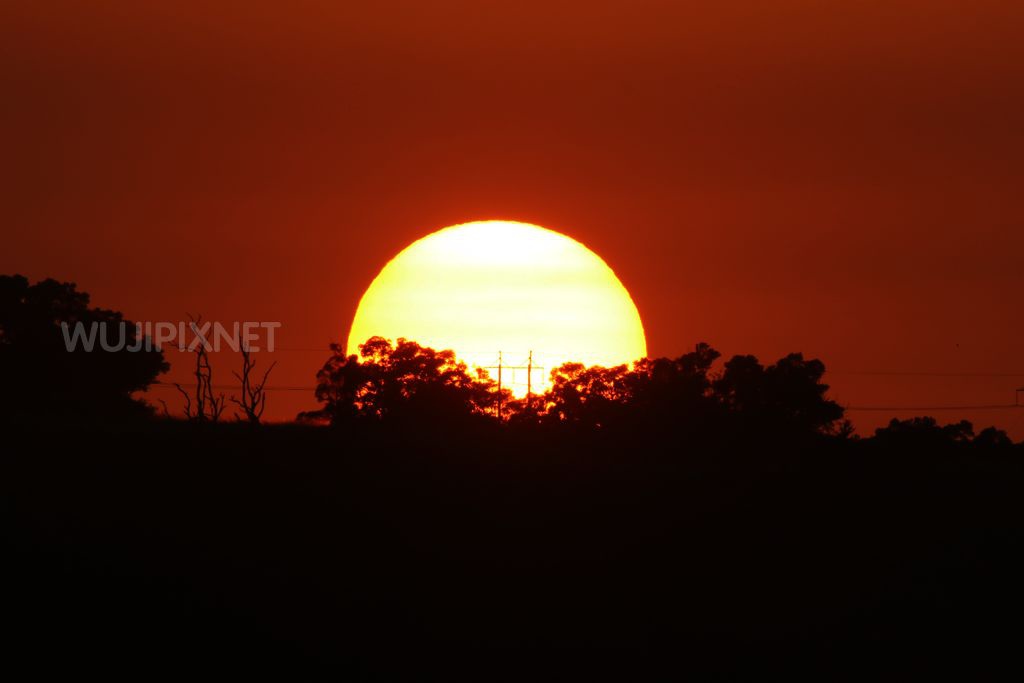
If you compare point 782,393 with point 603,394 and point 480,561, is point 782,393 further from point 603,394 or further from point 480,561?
point 480,561

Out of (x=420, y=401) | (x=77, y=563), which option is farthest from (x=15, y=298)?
(x=77, y=563)

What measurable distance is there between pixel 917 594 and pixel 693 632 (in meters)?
6.16

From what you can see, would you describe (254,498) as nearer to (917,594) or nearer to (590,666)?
(590,666)

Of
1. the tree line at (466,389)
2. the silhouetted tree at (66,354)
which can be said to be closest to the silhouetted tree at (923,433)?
the tree line at (466,389)

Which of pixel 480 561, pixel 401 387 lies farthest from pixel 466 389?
pixel 480 561

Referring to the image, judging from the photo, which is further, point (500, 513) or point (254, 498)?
point (500, 513)

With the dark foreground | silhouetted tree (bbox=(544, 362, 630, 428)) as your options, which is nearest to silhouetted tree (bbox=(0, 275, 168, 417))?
silhouetted tree (bbox=(544, 362, 630, 428))

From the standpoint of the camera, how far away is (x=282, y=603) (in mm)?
39781

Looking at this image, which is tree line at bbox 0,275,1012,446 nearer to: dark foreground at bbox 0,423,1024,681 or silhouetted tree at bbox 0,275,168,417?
silhouetted tree at bbox 0,275,168,417

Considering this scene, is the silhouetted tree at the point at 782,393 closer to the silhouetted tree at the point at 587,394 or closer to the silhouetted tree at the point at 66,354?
the silhouetted tree at the point at 587,394

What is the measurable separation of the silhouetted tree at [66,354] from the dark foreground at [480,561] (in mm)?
27624

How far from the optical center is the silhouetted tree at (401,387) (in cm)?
8381

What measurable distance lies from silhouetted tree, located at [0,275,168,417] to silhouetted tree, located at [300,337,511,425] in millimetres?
9545

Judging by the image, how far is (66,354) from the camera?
86500 mm
